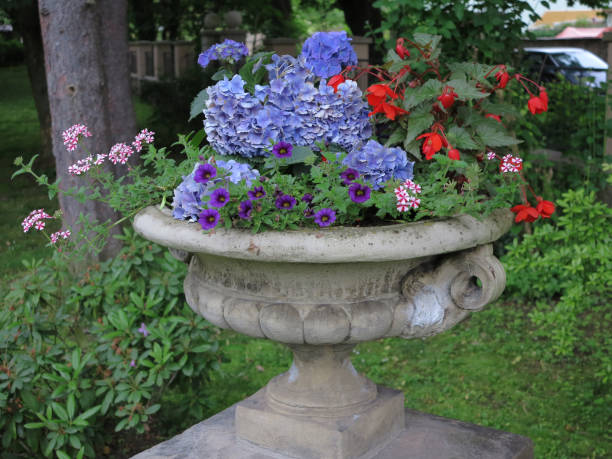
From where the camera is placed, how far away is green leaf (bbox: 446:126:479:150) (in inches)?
90.8

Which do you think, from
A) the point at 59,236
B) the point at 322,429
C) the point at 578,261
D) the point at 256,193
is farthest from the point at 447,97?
the point at 578,261

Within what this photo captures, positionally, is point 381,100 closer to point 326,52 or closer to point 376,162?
point 376,162

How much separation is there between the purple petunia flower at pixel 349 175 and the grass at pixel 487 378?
167cm

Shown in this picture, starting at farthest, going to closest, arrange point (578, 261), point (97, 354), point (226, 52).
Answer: point (578, 261), point (97, 354), point (226, 52)

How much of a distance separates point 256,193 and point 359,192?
29 centimetres

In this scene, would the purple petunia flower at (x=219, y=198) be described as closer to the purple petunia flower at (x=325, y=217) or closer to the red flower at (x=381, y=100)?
the purple petunia flower at (x=325, y=217)

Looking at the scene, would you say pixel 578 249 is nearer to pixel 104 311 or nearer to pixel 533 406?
pixel 533 406

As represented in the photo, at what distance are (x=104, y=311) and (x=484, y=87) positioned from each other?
80.2 inches

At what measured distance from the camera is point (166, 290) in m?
3.36

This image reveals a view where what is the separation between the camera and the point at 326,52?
7.97ft

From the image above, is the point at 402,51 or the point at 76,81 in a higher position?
the point at 402,51

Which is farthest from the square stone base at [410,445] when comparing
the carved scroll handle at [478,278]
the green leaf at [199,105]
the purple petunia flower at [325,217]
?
the green leaf at [199,105]

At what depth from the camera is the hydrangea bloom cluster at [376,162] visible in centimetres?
218

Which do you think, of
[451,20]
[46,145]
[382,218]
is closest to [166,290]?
[382,218]
